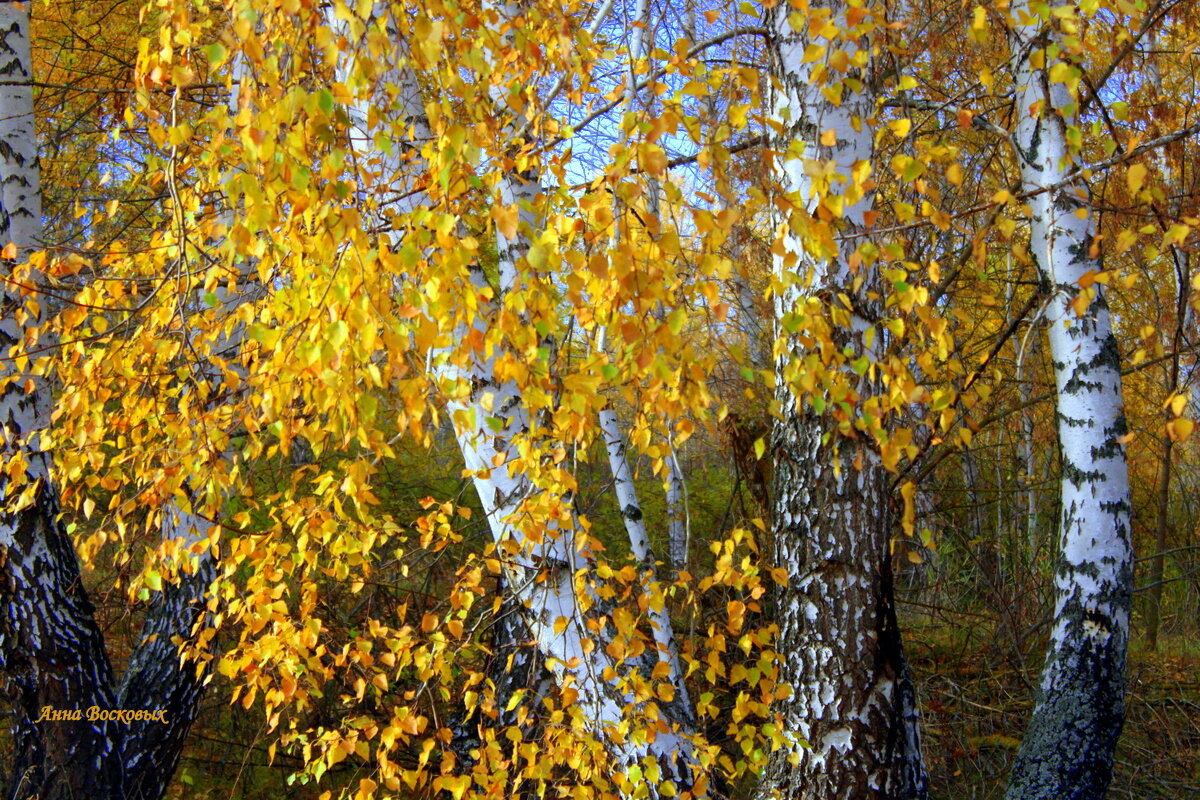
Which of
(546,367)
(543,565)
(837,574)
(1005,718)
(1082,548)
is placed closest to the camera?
(546,367)

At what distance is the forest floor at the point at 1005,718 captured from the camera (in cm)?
466

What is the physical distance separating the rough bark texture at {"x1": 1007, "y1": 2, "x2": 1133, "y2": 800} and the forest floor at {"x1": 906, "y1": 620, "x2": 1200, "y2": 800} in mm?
1519

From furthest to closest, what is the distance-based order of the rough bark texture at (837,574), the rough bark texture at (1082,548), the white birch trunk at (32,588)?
the white birch trunk at (32,588), the rough bark texture at (1082,548), the rough bark texture at (837,574)

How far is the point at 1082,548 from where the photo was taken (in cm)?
325

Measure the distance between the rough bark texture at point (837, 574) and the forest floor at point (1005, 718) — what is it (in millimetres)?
2257

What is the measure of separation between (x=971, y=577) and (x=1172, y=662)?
1280 millimetres

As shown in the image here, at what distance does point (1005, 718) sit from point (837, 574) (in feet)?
9.83

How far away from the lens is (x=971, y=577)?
6.64 m

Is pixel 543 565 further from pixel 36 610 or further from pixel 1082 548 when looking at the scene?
pixel 36 610

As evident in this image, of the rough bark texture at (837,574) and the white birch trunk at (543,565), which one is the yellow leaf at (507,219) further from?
the rough bark texture at (837,574)

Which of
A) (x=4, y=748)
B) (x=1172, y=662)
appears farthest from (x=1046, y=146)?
(x=4, y=748)

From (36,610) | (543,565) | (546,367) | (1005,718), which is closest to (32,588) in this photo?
(36,610)

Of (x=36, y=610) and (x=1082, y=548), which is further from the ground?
(x=1082, y=548)

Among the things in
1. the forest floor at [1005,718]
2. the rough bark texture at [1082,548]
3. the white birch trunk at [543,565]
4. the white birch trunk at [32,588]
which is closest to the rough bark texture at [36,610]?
the white birch trunk at [32,588]
